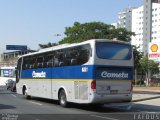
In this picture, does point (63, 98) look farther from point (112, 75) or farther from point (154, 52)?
point (154, 52)

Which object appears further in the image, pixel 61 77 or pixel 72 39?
pixel 72 39

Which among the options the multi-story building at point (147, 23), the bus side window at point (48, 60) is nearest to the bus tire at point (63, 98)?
the bus side window at point (48, 60)

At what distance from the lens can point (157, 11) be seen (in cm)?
16812

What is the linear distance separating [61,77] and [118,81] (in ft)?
13.2

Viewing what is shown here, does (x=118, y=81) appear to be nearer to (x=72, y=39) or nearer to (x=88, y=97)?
(x=88, y=97)

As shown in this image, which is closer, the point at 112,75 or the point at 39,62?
the point at 112,75

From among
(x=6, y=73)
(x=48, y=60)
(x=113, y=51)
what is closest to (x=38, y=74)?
(x=48, y=60)

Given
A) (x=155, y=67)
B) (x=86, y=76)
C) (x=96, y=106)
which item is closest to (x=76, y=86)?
(x=86, y=76)

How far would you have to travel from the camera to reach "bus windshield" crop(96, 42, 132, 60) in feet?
68.8

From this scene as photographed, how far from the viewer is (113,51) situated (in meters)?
21.4

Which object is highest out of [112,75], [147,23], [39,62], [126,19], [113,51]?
[126,19]

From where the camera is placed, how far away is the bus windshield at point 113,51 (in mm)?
20969

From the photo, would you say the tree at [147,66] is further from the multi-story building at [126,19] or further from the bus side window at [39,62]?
the bus side window at [39,62]

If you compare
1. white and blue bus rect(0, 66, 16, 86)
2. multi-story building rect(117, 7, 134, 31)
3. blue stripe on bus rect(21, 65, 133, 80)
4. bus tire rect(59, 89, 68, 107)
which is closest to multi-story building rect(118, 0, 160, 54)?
multi-story building rect(117, 7, 134, 31)
